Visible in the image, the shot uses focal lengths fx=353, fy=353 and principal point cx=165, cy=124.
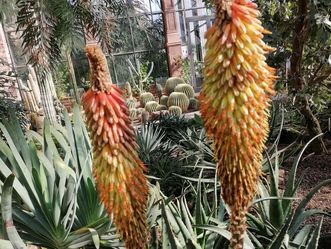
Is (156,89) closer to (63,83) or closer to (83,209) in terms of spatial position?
(63,83)

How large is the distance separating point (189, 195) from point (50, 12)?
143 inches

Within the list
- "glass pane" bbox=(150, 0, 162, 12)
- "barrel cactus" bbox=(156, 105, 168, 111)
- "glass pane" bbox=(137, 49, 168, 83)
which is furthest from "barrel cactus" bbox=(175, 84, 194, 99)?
"glass pane" bbox=(150, 0, 162, 12)

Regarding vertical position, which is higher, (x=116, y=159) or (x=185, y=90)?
(x=116, y=159)

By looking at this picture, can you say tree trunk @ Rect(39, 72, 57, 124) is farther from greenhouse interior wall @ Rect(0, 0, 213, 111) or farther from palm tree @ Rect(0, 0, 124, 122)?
greenhouse interior wall @ Rect(0, 0, 213, 111)

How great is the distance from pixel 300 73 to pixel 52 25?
3625 mm

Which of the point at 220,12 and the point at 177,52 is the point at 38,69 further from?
the point at 177,52

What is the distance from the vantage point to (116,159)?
2.36 ft

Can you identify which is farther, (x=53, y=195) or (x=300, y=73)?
(x=300, y=73)

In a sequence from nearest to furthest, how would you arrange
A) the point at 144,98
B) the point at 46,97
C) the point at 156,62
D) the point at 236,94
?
the point at 236,94 < the point at 46,97 < the point at 144,98 < the point at 156,62

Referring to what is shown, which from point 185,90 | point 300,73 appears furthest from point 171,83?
point 300,73

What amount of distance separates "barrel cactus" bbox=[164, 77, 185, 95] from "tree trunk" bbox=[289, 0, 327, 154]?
857 cm

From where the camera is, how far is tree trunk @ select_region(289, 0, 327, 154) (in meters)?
2.72

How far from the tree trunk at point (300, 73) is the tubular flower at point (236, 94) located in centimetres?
221

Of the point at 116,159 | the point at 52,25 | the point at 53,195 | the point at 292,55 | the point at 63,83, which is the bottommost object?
the point at 63,83
